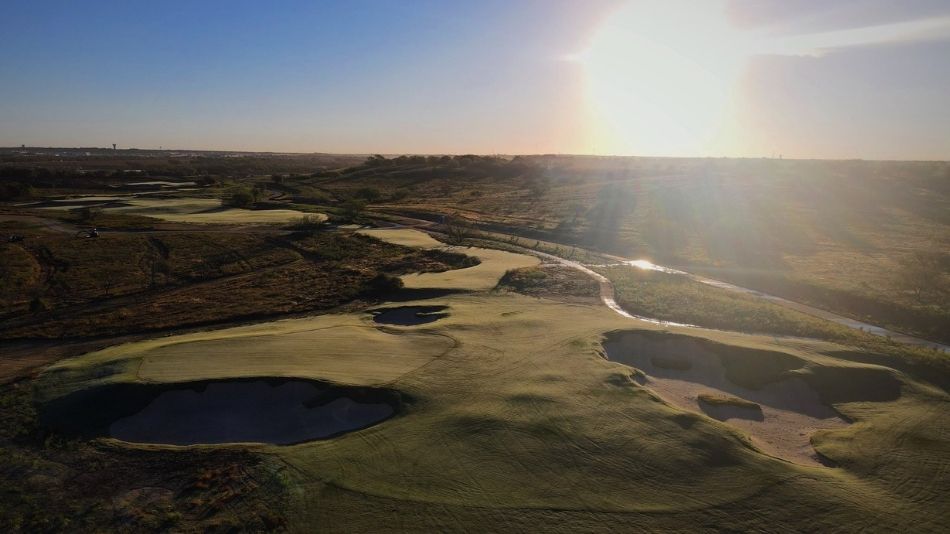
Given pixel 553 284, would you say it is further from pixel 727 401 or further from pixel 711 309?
pixel 727 401

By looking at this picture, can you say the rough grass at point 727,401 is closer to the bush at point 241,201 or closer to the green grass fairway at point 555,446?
the green grass fairway at point 555,446

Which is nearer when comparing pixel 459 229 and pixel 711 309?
pixel 711 309

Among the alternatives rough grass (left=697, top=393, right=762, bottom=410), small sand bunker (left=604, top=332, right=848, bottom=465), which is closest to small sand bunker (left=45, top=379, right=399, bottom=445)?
small sand bunker (left=604, top=332, right=848, bottom=465)

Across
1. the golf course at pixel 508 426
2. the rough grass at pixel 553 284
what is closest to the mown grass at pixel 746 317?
the golf course at pixel 508 426

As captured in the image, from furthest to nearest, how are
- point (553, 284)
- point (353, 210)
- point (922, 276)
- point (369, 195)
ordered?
1. point (369, 195)
2. point (353, 210)
3. point (922, 276)
4. point (553, 284)

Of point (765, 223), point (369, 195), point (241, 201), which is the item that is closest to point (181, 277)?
point (241, 201)

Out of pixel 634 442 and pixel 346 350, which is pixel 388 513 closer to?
pixel 634 442

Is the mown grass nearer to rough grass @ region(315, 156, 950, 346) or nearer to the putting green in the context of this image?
rough grass @ region(315, 156, 950, 346)
